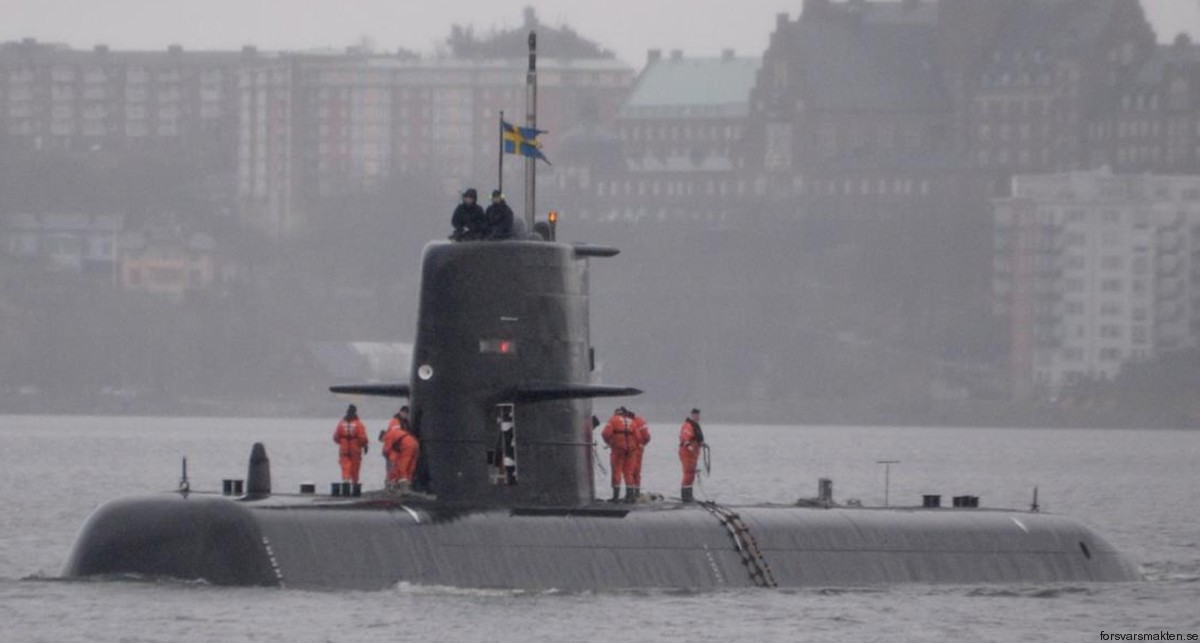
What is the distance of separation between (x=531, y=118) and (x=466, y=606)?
5239mm

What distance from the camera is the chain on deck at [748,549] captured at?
33.8 m

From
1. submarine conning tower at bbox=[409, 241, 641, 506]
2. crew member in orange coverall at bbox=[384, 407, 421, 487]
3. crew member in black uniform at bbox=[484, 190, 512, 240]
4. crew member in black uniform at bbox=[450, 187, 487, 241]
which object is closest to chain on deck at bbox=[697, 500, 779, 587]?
submarine conning tower at bbox=[409, 241, 641, 506]

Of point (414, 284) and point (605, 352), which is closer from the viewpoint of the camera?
point (605, 352)

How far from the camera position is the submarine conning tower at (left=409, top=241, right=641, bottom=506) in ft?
107

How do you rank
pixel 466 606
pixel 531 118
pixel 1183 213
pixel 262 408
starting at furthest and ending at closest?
pixel 1183 213, pixel 262 408, pixel 531 118, pixel 466 606

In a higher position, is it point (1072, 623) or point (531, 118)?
point (531, 118)

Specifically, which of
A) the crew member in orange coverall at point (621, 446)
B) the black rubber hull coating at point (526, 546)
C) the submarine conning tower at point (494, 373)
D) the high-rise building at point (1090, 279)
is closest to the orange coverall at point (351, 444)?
the submarine conning tower at point (494, 373)

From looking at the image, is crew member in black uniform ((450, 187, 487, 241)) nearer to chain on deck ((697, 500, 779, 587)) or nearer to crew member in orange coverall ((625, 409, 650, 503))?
crew member in orange coverall ((625, 409, 650, 503))

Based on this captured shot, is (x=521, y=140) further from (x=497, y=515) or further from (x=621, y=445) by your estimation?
(x=497, y=515)

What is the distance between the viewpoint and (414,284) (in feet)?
625

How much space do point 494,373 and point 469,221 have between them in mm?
1473

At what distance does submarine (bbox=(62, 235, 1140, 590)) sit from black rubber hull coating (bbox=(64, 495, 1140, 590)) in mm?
19

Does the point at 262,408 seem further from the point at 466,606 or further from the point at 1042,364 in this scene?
the point at 466,606

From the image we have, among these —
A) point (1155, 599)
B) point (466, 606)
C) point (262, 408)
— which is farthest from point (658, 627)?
point (262, 408)
